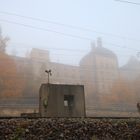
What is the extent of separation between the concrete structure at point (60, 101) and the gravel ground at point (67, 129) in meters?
5.62

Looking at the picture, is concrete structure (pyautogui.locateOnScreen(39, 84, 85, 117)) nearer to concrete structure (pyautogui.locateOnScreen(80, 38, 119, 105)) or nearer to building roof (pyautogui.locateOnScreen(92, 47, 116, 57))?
concrete structure (pyautogui.locateOnScreen(80, 38, 119, 105))

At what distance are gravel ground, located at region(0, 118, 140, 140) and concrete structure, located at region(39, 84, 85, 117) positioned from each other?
18.4 feet

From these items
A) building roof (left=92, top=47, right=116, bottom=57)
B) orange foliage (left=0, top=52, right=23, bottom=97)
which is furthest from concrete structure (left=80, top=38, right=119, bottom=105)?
orange foliage (left=0, top=52, right=23, bottom=97)

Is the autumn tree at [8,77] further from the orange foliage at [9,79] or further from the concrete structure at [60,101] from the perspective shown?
the concrete structure at [60,101]

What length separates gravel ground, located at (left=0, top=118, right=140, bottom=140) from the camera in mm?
8016

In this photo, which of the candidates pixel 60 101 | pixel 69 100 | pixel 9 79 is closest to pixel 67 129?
pixel 60 101

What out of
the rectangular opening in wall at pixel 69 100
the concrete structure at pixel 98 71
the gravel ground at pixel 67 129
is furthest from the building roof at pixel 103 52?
the gravel ground at pixel 67 129

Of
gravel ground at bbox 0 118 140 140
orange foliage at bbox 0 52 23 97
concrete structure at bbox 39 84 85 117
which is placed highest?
orange foliage at bbox 0 52 23 97

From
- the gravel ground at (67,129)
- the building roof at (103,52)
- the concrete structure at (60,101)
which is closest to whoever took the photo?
the gravel ground at (67,129)

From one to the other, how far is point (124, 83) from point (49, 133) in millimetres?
52669

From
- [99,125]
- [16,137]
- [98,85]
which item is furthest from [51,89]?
[98,85]

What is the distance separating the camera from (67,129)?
8.79m

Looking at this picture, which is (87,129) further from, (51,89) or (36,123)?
(51,89)

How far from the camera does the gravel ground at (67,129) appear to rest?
26.3ft
